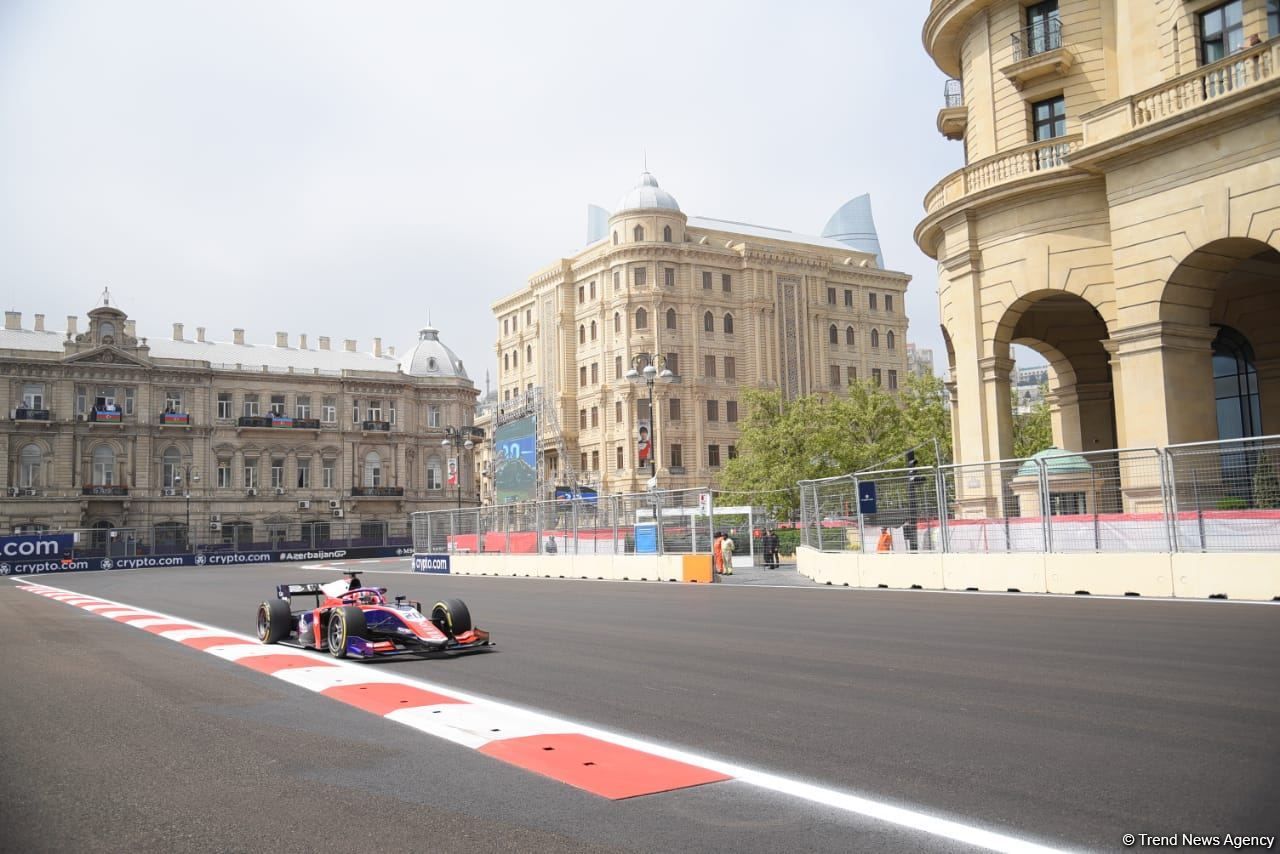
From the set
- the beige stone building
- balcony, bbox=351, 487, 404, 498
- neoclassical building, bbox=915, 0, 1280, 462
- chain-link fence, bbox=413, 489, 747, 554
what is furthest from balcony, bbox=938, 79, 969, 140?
balcony, bbox=351, 487, 404, 498

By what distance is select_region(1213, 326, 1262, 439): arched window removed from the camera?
29906 mm

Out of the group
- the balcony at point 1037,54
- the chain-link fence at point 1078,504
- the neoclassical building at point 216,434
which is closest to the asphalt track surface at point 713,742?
the chain-link fence at point 1078,504

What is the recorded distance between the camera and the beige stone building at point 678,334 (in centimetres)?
7888

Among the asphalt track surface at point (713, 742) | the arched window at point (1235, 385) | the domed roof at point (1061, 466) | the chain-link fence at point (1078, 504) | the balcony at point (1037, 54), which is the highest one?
the balcony at point (1037, 54)

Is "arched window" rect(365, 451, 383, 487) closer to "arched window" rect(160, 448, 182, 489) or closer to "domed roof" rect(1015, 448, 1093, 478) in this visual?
"arched window" rect(160, 448, 182, 489)

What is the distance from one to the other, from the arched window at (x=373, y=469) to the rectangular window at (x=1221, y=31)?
7241 cm

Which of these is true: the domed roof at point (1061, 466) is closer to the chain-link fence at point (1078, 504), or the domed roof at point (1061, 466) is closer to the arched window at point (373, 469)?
the chain-link fence at point (1078, 504)

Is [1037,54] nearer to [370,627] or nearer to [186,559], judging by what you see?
[370,627]

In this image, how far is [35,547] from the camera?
5838cm

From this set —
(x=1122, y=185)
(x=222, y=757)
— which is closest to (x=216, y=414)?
(x=1122, y=185)

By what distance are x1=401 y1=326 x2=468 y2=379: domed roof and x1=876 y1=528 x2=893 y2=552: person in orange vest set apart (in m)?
73.0

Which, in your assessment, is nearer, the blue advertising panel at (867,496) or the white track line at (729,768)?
the white track line at (729,768)

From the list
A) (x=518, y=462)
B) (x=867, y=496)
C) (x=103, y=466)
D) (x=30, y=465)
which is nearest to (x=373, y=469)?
(x=103, y=466)

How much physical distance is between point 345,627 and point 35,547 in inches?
2197
